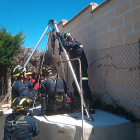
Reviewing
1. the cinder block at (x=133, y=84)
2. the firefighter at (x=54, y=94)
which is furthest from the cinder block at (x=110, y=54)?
the firefighter at (x=54, y=94)

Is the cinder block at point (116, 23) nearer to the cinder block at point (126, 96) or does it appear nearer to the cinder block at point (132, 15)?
the cinder block at point (132, 15)

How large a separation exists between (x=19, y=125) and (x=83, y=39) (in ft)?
12.7

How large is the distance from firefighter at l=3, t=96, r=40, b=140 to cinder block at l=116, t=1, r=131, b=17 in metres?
3.22

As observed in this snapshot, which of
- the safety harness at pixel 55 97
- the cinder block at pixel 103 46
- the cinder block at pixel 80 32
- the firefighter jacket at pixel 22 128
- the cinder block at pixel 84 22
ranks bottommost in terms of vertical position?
the firefighter jacket at pixel 22 128

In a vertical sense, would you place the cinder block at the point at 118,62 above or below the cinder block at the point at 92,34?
below

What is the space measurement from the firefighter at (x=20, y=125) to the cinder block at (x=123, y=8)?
322 cm

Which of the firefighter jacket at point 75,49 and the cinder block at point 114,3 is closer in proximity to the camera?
the cinder block at point 114,3

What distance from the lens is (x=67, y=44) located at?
4469 millimetres

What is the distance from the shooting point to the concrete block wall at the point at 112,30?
3.71 metres

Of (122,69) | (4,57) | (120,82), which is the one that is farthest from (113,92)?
(4,57)

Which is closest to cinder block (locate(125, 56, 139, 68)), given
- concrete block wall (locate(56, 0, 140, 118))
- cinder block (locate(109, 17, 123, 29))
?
concrete block wall (locate(56, 0, 140, 118))

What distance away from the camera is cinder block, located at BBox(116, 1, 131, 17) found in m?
3.87

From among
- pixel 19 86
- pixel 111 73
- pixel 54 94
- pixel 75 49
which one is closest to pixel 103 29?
pixel 75 49

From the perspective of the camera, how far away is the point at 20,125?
271 centimetres
